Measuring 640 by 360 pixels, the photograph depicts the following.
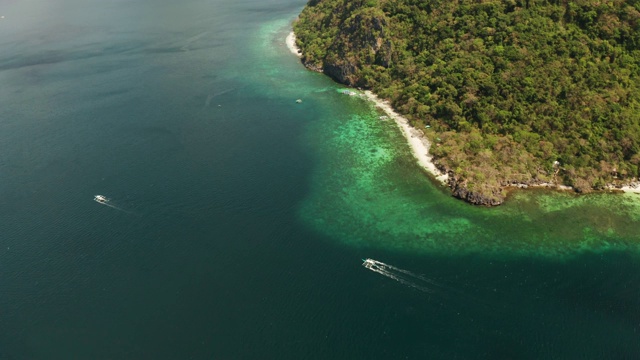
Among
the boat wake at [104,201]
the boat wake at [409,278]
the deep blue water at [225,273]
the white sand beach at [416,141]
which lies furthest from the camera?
the white sand beach at [416,141]

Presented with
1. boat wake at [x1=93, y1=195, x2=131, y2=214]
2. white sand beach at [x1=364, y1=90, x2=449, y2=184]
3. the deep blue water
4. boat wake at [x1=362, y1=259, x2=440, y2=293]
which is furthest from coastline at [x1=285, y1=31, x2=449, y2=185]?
boat wake at [x1=93, y1=195, x2=131, y2=214]

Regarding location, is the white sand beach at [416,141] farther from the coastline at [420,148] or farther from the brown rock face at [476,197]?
the brown rock face at [476,197]

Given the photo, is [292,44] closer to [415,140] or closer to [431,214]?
[415,140]

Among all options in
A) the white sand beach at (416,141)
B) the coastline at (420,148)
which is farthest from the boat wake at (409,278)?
the white sand beach at (416,141)

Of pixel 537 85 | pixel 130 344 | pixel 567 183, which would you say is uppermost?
pixel 537 85

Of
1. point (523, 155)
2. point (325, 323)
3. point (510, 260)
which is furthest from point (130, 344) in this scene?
point (523, 155)

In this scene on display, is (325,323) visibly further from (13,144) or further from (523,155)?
(13,144)

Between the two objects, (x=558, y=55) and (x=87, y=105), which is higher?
(x=558, y=55)
